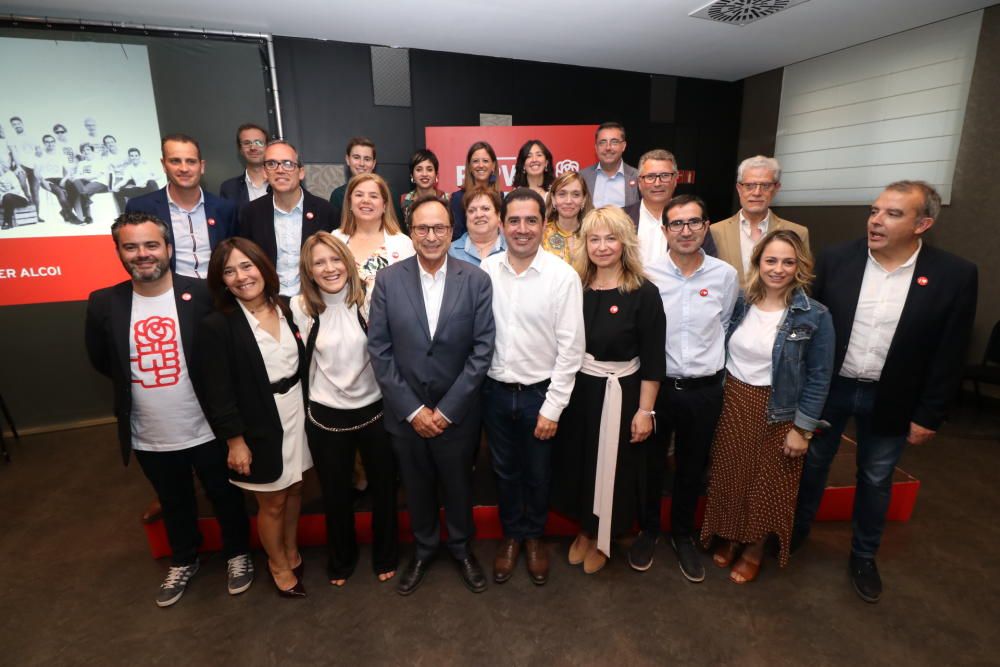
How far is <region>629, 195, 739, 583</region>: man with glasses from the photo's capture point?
2.24m

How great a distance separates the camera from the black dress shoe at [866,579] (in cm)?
236

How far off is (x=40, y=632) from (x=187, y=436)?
3.75 ft

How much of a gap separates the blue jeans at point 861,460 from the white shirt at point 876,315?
0.10m

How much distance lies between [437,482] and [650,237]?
70.5 inches

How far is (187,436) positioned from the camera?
7.43 ft

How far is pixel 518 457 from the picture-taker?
97.7 inches

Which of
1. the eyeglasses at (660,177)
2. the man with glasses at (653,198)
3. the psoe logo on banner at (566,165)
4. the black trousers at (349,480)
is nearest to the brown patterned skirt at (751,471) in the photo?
the man with glasses at (653,198)

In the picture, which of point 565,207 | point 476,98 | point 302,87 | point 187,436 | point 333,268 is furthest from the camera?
point 476,98

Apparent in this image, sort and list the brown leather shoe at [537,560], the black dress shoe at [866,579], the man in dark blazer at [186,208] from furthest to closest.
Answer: the man in dark blazer at [186,208], the brown leather shoe at [537,560], the black dress shoe at [866,579]

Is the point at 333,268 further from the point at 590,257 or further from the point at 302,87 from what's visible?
the point at 302,87

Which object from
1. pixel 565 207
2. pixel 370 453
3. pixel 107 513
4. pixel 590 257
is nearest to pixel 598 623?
pixel 370 453

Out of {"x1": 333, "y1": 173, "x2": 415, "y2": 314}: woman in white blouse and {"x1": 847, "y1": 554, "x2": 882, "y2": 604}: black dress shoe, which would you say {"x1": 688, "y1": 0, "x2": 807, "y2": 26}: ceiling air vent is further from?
{"x1": 847, "y1": 554, "x2": 882, "y2": 604}: black dress shoe

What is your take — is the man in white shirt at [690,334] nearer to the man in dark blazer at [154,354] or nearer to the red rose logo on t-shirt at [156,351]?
the man in dark blazer at [154,354]

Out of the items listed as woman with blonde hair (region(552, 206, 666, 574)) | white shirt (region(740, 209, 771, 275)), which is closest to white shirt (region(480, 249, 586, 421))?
woman with blonde hair (region(552, 206, 666, 574))
